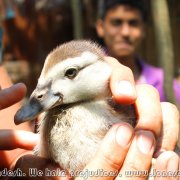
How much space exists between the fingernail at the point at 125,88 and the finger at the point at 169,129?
254mm

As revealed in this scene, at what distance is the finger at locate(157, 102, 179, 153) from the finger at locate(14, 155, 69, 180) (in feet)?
1.25

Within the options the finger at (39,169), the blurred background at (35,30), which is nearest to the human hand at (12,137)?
the finger at (39,169)

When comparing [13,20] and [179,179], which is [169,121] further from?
[13,20]

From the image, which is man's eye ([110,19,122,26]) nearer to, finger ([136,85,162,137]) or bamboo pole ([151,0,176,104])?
bamboo pole ([151,0,176,104])

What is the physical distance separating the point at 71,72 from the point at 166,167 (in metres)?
0.48

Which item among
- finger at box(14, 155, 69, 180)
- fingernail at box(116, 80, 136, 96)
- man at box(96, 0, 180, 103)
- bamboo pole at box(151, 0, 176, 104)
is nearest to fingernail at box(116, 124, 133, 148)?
fingernail at box(116, 80, 136, 96)

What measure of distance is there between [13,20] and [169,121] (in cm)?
414

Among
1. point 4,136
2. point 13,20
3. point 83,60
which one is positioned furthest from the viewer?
point 13,20

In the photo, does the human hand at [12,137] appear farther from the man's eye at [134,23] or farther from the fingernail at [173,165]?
the man's eye at [134,23]

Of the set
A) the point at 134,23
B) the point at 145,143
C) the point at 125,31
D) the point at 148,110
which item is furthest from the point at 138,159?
the point at 134,23

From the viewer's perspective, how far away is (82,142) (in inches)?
59.5

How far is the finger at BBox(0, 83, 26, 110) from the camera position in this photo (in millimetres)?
1611

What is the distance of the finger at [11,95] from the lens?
1.61 meters

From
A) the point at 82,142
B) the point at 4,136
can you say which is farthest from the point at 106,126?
the point at 4,136
